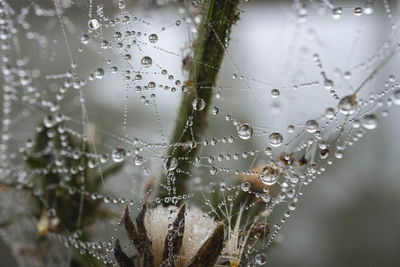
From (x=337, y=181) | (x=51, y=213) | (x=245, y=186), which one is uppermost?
(x=245, y=186)

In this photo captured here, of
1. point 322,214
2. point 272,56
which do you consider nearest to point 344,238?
point 322,214

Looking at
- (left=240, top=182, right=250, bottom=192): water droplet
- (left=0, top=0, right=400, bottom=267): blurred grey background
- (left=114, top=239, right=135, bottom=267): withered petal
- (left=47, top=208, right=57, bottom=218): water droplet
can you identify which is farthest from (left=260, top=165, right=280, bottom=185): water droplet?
(left=0, top=0, right=400, bottom=267): blurred grey background

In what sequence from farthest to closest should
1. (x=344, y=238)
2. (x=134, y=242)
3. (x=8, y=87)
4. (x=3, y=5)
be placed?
1. (x=344, y=238)
2. (x=8, y=87)
3. (x=3, y=5)
4. (x=134, y=242)

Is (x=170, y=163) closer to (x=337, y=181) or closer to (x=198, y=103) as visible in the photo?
(x=198, y=103)

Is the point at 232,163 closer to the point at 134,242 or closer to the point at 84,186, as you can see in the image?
the point at 84,186

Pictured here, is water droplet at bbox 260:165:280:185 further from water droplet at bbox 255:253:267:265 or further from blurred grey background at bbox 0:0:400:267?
blurred grey background at bbox 0:0:400:267

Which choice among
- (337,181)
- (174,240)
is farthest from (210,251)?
(337,181)
